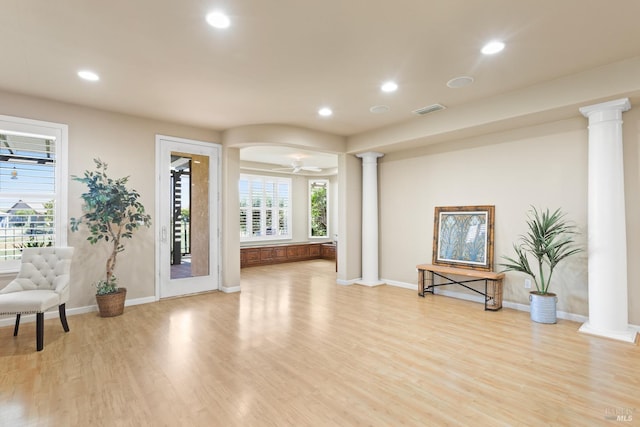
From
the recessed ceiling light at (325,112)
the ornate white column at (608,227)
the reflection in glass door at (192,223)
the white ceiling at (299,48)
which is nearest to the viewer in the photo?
the white ceiling at (299,48)

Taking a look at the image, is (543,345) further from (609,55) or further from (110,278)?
(110,278)

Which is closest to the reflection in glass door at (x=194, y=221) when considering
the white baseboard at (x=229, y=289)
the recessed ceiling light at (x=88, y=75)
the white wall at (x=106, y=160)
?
the white baseboard at (x=229, y=289)

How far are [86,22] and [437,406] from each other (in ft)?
12.7

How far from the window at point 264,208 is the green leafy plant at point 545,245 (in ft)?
21.1

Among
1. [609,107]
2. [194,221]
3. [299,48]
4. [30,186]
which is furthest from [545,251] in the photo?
[30,186]

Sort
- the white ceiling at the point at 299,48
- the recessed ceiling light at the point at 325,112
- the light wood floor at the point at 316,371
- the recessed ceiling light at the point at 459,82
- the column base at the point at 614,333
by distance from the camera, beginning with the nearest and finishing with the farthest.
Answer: the light wood floor at the point at 316,371, the white ceiling at the point at 299,48, the column base at the point at 614,333, the recessed ceiling light at the point at 459,82, the recessed ceiling light at the point at 325,112

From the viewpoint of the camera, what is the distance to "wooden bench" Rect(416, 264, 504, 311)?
4.53 metres

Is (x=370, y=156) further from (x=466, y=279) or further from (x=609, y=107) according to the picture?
(x=609, y=107)

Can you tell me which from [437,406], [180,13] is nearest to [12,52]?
[180,13]

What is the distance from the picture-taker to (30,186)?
407cm

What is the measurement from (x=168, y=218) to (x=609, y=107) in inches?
232

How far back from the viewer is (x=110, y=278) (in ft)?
14.5

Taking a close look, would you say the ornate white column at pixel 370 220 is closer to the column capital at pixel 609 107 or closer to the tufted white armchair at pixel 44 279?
the column capital at pixel 609 107

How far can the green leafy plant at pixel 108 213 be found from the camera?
416 cm
